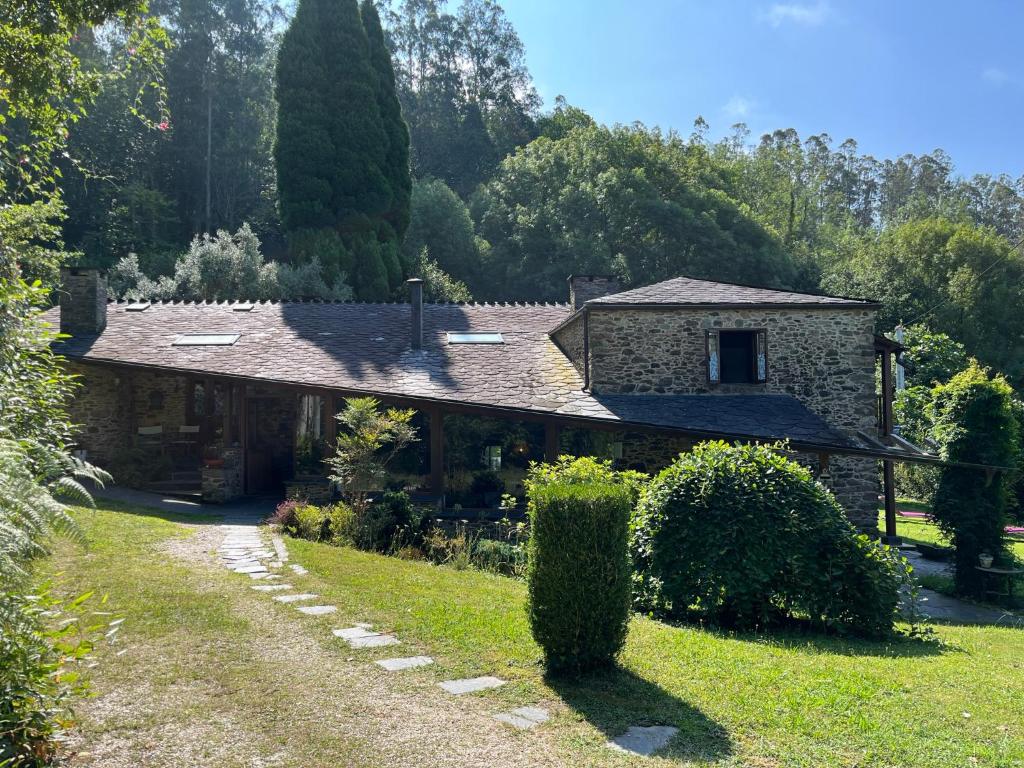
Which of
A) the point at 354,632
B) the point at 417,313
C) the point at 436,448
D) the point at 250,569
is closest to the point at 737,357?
the point at 436,448

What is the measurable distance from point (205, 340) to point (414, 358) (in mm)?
4848

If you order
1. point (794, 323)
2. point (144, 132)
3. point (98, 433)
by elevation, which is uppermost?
point (144, 132)

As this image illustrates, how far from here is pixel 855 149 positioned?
6588cm

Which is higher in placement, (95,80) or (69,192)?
(69,192)

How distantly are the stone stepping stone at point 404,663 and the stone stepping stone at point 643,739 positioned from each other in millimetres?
1713

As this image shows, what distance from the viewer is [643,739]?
4457mm

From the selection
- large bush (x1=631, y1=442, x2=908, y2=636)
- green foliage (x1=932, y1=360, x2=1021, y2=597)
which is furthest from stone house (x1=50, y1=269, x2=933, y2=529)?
large bush (x1=631, y1=442, x2=908, y2=636)

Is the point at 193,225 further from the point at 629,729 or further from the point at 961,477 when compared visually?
the point at 629,729

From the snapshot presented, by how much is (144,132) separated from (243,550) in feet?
99.8

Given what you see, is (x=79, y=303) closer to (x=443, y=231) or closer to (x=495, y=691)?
(x=495, y=691)

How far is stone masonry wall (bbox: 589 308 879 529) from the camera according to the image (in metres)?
15.5

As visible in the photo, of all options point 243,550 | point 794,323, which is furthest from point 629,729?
point 794,323

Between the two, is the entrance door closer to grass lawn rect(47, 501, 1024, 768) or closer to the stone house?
the stone house

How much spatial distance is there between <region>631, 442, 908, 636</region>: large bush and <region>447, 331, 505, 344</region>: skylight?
981 centimetres
